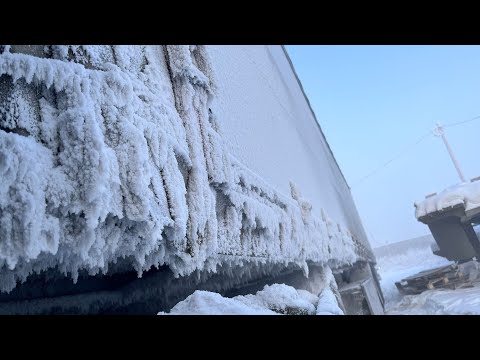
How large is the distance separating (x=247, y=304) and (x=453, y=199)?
985cm

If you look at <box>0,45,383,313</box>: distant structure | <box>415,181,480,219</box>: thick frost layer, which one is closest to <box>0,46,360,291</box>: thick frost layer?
<box>0,45,383,313</box>: distant structure

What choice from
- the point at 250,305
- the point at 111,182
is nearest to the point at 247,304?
the point at 250,305

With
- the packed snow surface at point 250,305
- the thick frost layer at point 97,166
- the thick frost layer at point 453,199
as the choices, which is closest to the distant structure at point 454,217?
the thick frost layer at point 453,199

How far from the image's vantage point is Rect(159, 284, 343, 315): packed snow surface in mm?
656

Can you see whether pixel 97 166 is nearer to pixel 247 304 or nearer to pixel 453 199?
pixel 247 304

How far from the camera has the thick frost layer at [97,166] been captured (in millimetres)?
486

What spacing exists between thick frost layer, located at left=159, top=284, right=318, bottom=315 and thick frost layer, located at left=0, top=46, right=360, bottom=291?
100 mm

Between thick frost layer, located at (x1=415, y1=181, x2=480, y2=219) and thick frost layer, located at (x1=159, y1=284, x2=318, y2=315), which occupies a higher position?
thick frost layer, located at (x1=415, y1=181, x2=480, y2=219)

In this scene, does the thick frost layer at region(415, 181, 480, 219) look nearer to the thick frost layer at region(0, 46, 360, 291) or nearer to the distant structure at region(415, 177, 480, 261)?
the distant structure at region(415, 177, 480, 261)

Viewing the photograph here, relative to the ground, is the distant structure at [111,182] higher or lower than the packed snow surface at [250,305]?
higher

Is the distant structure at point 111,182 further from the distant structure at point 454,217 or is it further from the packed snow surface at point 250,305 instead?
the distant structure at point 454,217
